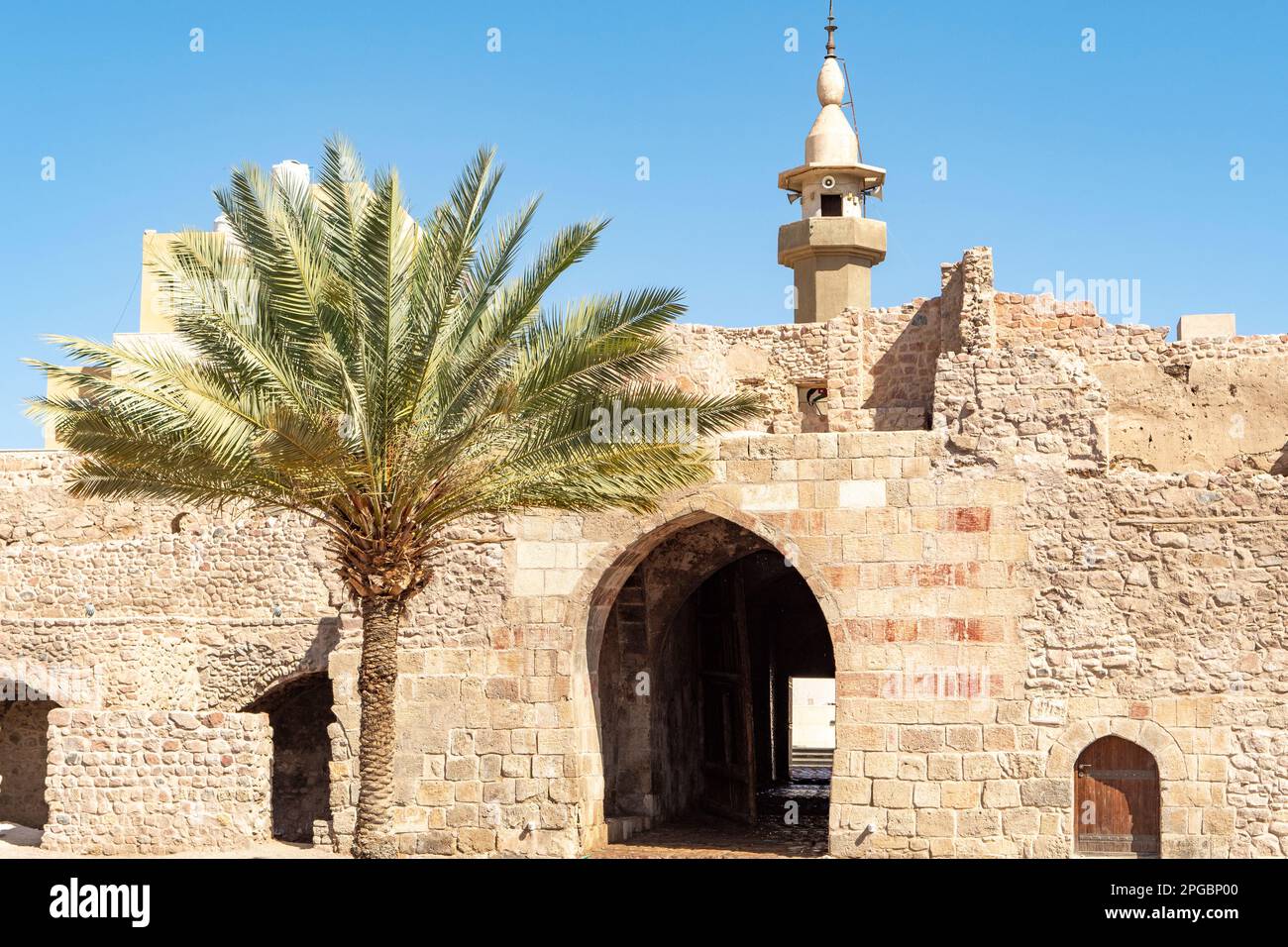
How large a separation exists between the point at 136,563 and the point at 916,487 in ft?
31.5

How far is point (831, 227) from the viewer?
81.7ft

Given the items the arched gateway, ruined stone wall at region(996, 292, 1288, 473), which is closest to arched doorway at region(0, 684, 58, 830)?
the arched gateway

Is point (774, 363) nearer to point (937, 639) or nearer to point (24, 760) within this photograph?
point (937, 639)

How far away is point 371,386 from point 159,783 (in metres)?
6.24

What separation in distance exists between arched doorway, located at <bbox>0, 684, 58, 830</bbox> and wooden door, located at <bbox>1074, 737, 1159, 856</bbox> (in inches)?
494

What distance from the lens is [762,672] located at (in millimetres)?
21125

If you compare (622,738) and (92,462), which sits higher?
(92,462)

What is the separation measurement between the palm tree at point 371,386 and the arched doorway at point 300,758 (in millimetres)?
7222

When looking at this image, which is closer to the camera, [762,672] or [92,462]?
[92,462]

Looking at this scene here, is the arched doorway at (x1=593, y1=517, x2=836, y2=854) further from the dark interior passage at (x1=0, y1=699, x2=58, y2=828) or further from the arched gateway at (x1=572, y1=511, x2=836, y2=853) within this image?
the dark interior passage at (x1=0, y1=699, x2=58, y2=828)

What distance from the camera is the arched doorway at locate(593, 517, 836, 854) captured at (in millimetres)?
17156
